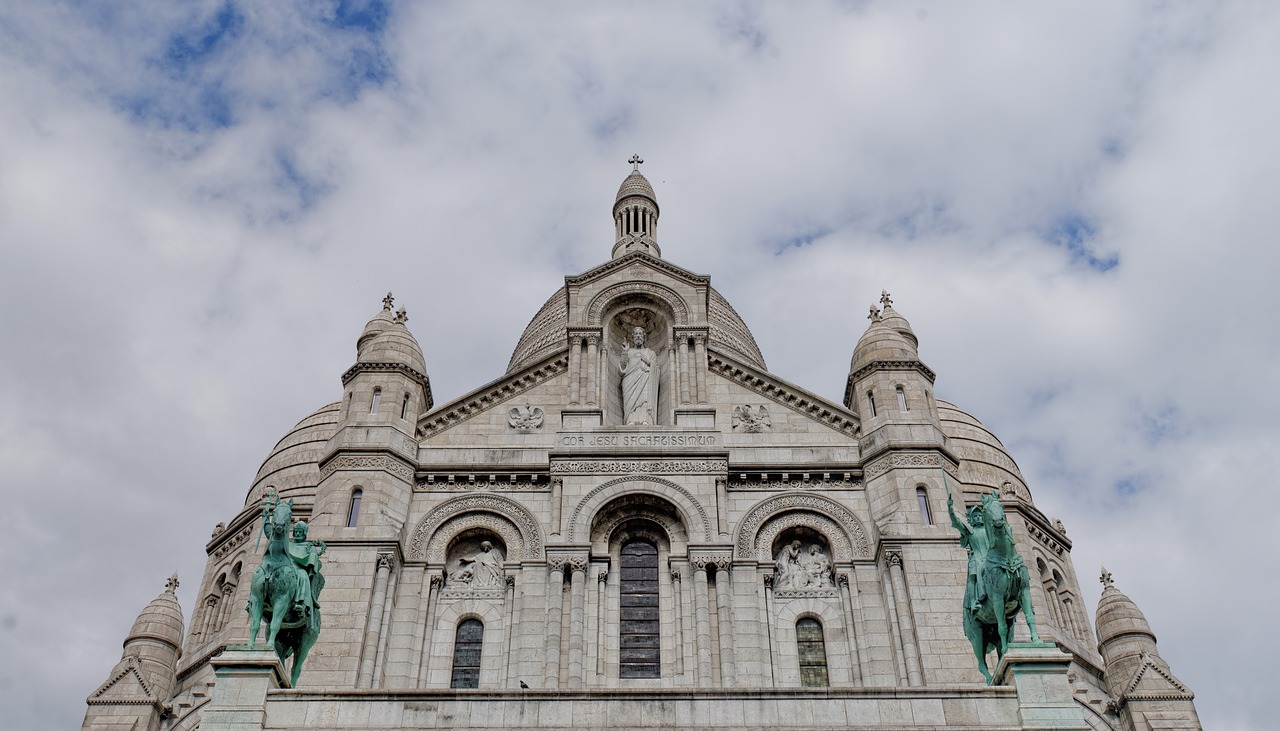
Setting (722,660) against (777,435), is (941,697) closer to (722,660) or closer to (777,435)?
(722,660)

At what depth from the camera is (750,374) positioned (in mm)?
31703

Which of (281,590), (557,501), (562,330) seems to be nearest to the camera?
(281,590)

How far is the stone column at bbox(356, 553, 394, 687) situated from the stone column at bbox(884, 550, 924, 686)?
11344 millimetres

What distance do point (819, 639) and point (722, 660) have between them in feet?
8.76

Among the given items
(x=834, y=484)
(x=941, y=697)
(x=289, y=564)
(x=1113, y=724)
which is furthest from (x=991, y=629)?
(x=1113, y=724)

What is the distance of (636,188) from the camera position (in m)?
50.0

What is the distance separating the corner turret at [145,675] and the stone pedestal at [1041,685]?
2423cm

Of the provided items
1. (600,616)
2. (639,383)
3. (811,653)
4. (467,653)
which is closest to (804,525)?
(811,653)

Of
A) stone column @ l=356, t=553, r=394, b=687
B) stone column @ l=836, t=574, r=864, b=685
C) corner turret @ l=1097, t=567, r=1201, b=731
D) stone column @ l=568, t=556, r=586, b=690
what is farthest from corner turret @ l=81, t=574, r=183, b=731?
corner turret @ l=1097, t=567, r=1201, b=731

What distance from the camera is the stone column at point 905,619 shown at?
25.2 m

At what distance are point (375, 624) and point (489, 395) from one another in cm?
734

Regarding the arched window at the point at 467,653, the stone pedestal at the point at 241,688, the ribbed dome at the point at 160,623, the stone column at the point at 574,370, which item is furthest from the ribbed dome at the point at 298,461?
the stone pedestal at the point at 241,688

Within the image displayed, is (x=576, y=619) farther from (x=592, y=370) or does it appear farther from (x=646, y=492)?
(x=592, y=370)

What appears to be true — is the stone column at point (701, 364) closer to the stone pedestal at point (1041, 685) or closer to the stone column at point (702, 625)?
the stone column at point (702, 625)
